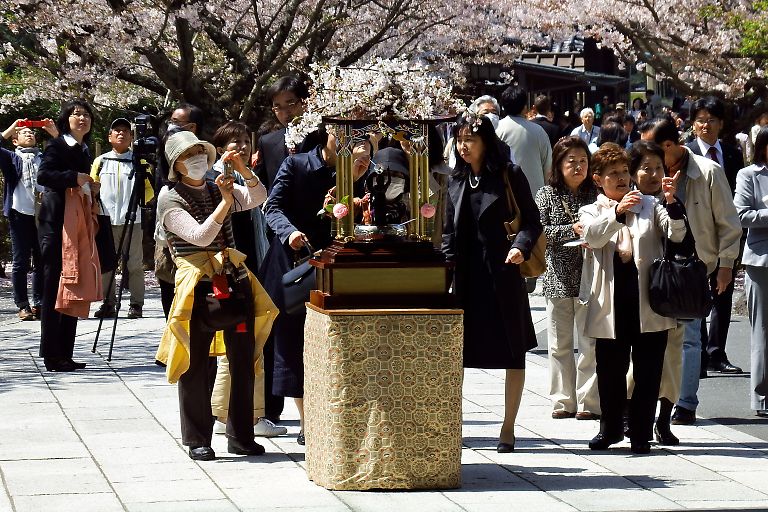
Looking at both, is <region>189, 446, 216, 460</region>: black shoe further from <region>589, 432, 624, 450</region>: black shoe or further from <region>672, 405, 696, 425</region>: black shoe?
<region>672, 405, 696, 425</region>: black shoe

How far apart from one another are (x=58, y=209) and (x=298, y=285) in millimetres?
4136

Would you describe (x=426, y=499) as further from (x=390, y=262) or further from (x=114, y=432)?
(x=114, y=432)

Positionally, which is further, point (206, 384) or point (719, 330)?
point (719, 330)

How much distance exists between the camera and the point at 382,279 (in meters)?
6.54

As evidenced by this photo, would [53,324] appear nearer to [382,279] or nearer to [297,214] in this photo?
[297,214]

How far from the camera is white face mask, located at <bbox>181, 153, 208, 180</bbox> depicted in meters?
7.25

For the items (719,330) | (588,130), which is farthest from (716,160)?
(588,130)

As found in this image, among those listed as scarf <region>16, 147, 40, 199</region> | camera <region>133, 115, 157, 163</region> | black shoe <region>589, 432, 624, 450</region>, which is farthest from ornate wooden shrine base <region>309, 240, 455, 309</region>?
scarf <region>16, 147, 40, 199</region>

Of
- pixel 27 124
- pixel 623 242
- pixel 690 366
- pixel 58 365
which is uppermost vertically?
pixel 27 124

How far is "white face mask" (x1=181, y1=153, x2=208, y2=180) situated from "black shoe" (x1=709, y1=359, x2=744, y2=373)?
16.6 feet

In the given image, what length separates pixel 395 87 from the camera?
6.78 metres

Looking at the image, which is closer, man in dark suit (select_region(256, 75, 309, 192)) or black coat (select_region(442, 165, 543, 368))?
black coat (select_region(442, 165, 543, 368))

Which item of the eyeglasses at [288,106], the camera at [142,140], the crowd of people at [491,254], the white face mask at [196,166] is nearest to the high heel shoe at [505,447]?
the crowd of people at [491,254]

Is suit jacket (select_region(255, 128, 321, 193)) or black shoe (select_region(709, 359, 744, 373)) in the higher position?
suit jacket (select_region(255, 128, 321, 193))
